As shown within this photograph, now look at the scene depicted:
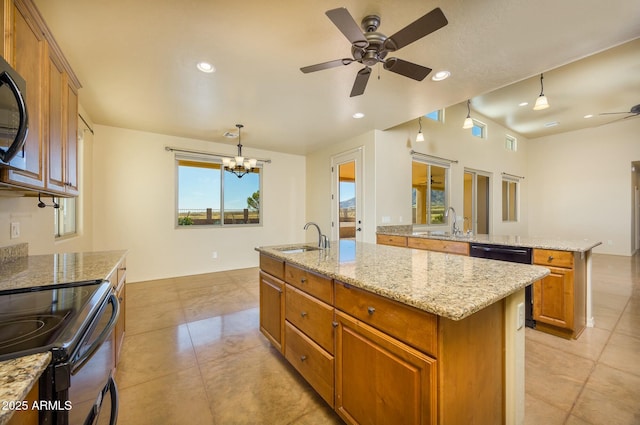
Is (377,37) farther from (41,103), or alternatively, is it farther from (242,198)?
(242,198)

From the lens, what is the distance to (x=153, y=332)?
→ 8.82ft

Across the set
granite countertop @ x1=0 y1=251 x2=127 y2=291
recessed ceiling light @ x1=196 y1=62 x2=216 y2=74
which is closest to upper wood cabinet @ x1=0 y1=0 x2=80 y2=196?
granite countertop @ x1=0 y1=251 x2=127 y2=291

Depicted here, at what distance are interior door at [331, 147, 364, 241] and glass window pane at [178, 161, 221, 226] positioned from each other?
8.14 feet

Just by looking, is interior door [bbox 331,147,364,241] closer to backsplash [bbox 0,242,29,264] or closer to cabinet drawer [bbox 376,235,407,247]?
cabinet drawer [bbox 376,235,407,247]

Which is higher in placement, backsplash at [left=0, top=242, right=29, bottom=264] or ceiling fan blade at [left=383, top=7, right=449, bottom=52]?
ceiling fan blade at [left=383, top=7, right=449, bottom=52]

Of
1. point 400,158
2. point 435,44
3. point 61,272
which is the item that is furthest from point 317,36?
point 400,158

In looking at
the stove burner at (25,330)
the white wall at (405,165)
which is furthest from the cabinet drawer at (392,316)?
the white wall at (405,165)

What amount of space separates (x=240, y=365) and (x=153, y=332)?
1216 mm

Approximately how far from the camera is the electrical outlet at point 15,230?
6.58 feet

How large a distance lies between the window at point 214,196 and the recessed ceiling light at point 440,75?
13.6 feet

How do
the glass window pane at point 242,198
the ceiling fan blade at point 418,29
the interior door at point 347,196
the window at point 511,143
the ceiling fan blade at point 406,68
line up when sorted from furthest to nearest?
1. the window at point 511,143
2. the glass window pane at point 242,198
3. the interior door at point 347,196
4. the ceiling fan blade at point 406,68
5. the ceiling fan blade at point 418,29

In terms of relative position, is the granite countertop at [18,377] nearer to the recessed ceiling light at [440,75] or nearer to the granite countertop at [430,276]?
the granite countertop at [430,276]

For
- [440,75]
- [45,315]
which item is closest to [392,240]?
[440,75]

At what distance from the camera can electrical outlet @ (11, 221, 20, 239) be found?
2006 millimetres
